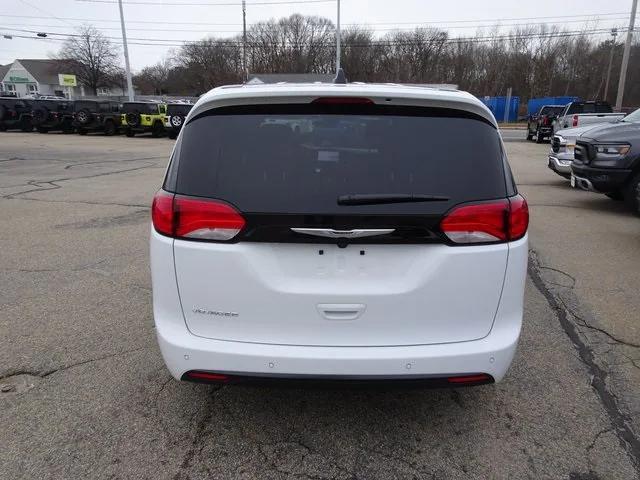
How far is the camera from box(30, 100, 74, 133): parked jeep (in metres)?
30.5

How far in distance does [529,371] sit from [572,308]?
1.41m

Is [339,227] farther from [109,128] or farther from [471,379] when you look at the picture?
[109,128]

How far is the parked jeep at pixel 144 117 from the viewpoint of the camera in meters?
28.4

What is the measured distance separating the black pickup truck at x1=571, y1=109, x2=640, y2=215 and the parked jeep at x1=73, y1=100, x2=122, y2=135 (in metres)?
26.6

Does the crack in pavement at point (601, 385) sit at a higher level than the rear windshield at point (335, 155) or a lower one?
lower

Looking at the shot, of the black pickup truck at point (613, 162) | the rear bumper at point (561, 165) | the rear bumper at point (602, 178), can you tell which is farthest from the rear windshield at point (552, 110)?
the rear bumper at point (602, 178)

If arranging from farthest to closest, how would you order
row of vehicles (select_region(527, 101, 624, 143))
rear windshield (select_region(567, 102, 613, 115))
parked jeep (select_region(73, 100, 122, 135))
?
parked jeep (select_region(73, 100, 122, 135)), rear windshield (select_region(567, 102, 613, 115)), row of vehicles (select_region(527, 101, 624, 143))

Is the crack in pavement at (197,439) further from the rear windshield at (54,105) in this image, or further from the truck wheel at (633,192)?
the rear windshield at (54,105)

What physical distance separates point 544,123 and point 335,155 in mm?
26718

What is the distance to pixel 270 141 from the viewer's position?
2414mm

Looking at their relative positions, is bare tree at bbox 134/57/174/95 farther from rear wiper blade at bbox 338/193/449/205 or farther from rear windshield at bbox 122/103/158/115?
rear wiper blade at bbox 338/193/449/205

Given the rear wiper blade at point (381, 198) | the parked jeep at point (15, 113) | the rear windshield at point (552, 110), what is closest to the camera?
the rear wiper blade at point (381, 198)

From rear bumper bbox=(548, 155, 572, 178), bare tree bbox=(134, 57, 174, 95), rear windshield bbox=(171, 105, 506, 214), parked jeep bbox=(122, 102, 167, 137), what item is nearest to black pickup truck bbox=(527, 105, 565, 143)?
rear bumper bbox=(548, 155, 572, 178)

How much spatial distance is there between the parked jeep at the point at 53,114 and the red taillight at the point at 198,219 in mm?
31899
